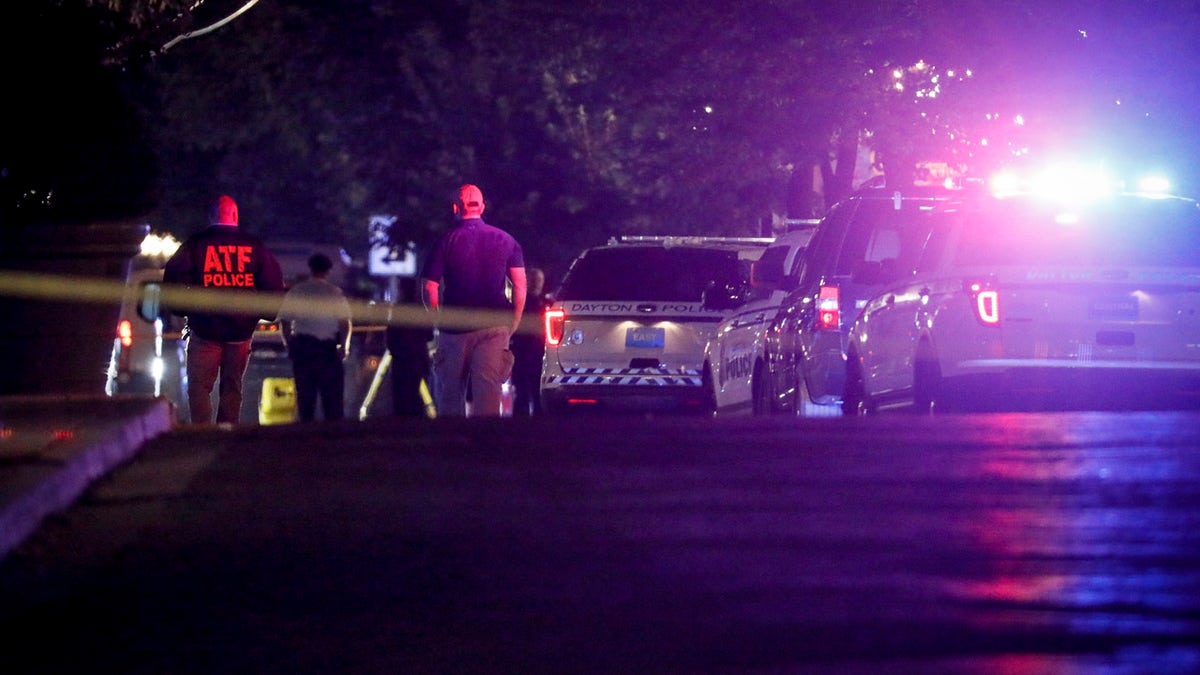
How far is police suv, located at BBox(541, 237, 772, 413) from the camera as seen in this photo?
18.9 m

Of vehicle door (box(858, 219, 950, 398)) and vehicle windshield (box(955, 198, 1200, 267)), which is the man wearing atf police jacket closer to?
vehicle door (box(858, 219, 950, 398))

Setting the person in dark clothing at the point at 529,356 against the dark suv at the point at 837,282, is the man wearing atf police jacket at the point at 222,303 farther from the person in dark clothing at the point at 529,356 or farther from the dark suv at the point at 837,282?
the person in dark clothing at the point at 529,356

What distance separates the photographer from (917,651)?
6234 millimetres

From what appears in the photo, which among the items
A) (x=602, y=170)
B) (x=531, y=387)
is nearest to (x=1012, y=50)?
(x=531, y=387)

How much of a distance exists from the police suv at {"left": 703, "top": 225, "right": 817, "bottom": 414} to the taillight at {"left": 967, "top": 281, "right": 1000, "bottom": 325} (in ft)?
13.1

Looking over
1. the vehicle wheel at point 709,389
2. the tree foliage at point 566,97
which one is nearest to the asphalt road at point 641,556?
the tree foliage at point 566,97

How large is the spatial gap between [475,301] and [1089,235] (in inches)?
158

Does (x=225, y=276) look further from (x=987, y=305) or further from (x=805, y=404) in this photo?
(x=987, y=305)

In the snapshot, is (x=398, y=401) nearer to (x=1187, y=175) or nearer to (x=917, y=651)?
(x=1187, y=175)

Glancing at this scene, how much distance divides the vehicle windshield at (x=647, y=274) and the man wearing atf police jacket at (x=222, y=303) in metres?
4.68

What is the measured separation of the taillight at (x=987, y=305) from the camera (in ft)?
41.9

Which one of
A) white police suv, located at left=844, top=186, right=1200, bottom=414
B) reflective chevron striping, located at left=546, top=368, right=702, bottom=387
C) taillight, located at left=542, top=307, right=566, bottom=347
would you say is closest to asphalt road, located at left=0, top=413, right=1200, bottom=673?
white police suv, located at left=844, top=186, right=1200, bottom=414

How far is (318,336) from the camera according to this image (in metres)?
19.3

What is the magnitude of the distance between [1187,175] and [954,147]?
3767 mm
